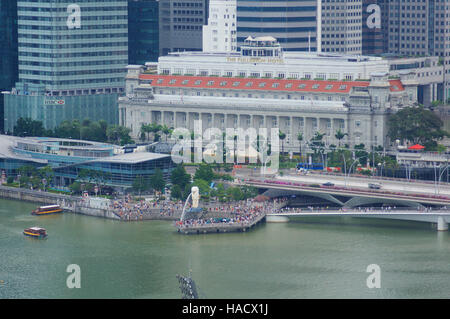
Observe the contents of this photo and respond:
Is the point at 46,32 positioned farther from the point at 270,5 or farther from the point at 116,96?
the point at 270,5

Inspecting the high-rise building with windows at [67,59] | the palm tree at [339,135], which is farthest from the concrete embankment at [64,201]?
the palm tree at [339,135]

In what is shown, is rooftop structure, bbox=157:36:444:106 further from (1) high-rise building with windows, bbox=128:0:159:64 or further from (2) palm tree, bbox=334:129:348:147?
(1) high-rise building with windows, bbox=128:0:159:64

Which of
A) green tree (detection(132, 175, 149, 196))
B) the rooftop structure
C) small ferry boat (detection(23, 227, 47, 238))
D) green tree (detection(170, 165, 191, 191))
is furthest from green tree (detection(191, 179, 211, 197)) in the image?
the rooftop structure

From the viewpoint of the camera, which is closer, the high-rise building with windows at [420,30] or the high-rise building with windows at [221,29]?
the high-rise building with windows at [221,29]

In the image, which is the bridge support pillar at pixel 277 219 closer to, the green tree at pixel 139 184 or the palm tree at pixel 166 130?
the green tree at pixel 139 184
